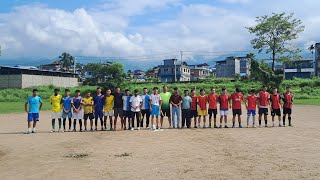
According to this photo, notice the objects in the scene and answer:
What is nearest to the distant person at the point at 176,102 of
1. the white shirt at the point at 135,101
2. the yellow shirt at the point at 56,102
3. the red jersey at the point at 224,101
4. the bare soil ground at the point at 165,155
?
the bare soil ground at the point at 165,155

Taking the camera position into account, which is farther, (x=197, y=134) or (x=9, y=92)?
(x=9, y=92)

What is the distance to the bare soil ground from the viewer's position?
808 centimetres

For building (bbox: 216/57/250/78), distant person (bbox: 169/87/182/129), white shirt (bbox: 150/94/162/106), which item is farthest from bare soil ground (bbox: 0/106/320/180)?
building (bbox: 216/57/250/78)

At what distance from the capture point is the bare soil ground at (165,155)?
8.08m

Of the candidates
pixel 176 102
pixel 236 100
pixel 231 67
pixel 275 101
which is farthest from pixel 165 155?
pixel 231 67

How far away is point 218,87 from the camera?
51.4 m

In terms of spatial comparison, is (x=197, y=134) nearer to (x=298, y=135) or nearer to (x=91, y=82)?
(x=298, y=135)

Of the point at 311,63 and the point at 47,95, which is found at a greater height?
the point at 311,63

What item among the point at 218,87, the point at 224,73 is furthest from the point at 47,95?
the point at 224,73

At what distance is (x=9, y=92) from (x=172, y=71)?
50.4 metres

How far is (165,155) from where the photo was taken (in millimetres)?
10039

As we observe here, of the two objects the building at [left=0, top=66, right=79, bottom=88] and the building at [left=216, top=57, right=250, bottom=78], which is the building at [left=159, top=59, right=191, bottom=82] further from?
the building at [left=0, top=66, right=79, bottom=88]

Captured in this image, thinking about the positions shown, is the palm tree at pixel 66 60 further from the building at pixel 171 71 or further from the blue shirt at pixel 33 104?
the blue shirt at pixel 33 104

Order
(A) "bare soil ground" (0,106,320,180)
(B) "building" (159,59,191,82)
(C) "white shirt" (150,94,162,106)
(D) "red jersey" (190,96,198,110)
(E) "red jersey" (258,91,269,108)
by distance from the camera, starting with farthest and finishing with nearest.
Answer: (B) "building" (159,59,191,82) → (E) "red jersey" (258,91,269,108) → (D) "red jersey" (190,96,198,110) → (C) "white shirt" (150,94,162,106) → (A) "bare soil ground" (0,106,320,180)
